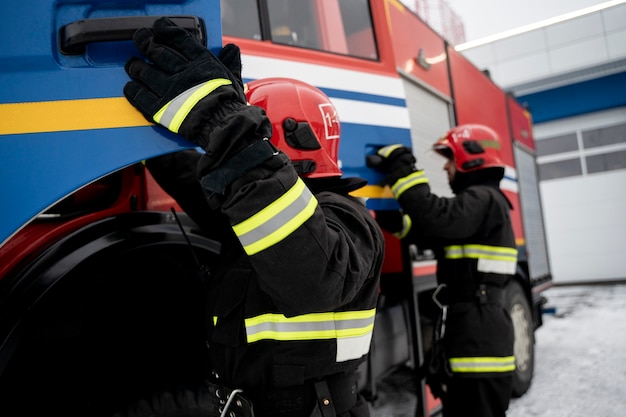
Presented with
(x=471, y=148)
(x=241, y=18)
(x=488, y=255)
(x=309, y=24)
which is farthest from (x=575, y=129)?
(x=241, y=18)

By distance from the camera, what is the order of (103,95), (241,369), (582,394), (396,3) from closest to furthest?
1. (103,95)
2. (241,369)
3. (396,3)
4. (582,394)

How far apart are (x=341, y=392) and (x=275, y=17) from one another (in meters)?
1.52

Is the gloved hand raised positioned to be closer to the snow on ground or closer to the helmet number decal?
the helmet number decal

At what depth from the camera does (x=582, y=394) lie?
140 inches

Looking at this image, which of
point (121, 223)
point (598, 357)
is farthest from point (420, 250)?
point (598, 357)

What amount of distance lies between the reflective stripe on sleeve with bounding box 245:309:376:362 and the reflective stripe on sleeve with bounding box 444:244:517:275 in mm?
1454

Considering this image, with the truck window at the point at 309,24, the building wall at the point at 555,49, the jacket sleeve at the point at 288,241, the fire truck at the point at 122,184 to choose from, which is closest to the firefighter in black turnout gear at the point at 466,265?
the fire truck at the point at 122,184

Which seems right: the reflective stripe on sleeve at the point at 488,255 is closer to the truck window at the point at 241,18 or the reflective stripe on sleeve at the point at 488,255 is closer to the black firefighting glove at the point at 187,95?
the truck window at the point at 241,18

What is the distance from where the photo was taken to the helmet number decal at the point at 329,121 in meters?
1.49

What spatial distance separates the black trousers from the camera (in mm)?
2461

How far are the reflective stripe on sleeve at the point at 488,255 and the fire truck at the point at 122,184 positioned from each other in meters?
0.25

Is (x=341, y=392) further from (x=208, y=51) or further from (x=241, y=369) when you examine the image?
(x=208, y=51)

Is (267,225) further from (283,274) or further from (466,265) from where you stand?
(466,265)

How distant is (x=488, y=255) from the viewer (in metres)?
2.62
